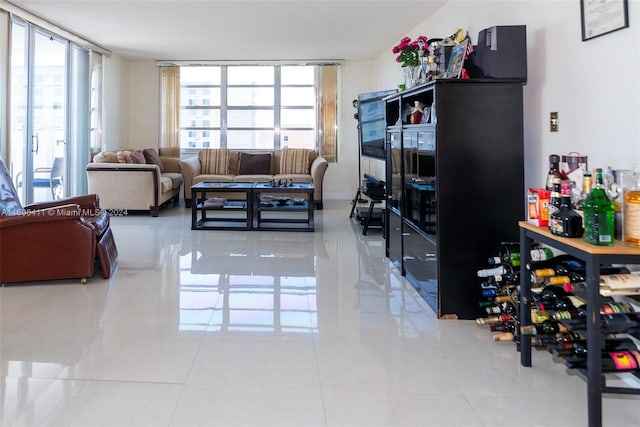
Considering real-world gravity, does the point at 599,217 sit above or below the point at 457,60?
below

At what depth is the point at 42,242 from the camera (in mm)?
3188

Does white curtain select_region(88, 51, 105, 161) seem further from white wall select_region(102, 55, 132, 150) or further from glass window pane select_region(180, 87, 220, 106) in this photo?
glass window pane select_region(180, 87, 220, 106)

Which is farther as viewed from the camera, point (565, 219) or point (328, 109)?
point (328, 109)

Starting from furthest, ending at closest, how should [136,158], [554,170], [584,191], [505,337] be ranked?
[136,158] < [505,337] < [554,170] < [584,191]

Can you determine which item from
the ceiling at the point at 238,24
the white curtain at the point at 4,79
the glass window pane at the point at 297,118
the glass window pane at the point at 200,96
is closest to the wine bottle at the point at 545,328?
the ceiling at the point at 238,24

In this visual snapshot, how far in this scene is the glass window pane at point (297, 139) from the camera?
8.65 meters

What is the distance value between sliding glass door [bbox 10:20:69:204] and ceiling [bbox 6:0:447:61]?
39cm

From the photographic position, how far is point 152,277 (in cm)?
351

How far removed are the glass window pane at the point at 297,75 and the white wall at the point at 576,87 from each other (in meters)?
5.52

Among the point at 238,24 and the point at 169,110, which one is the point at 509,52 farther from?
the point at 169,110

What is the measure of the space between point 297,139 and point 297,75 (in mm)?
1231

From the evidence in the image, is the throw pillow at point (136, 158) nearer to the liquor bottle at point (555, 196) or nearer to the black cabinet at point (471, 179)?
Answer: the black cabinet at point (471, 179)

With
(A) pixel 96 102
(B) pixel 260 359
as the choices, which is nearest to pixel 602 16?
(B) pixel 260 359

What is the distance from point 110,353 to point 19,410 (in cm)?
51
